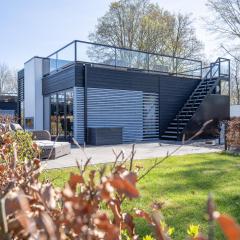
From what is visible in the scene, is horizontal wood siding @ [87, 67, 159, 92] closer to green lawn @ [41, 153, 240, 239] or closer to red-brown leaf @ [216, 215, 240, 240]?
green lawn @ [41, 153, 240, 239]

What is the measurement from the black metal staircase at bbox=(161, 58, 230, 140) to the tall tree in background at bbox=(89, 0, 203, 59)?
41.2ft

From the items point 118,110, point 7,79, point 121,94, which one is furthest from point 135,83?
point 7,79

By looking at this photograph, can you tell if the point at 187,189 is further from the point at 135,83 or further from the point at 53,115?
the point at 53,115

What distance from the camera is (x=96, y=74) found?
52.4 feet

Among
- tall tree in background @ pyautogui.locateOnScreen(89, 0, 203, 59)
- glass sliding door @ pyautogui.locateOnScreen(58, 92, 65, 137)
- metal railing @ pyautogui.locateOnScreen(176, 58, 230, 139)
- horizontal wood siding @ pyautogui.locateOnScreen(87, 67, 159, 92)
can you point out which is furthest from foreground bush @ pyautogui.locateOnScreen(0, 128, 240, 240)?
tall tree in background @ pyautogui.locateOnScreen(89, 0, 203, 59)

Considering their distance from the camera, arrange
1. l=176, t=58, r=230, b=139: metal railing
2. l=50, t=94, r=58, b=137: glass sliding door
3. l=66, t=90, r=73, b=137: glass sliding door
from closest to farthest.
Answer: l=66, t=90, r=73, b=137: glass sliding door, l=176, t=58, r=230, b=139: metal railing, l=50, t=94, r=58, b=137: glass sliding door

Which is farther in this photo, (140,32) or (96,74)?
(140,32)

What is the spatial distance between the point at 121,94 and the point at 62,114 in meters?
3.03

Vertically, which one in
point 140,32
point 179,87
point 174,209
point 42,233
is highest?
point 140,32

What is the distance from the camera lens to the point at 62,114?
701 inches

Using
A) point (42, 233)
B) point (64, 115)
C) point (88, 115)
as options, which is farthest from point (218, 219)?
point (64, 115)

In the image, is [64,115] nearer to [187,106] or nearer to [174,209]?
[187,106]

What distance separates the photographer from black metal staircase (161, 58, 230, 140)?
17359mm

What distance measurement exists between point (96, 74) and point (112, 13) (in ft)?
56.4
